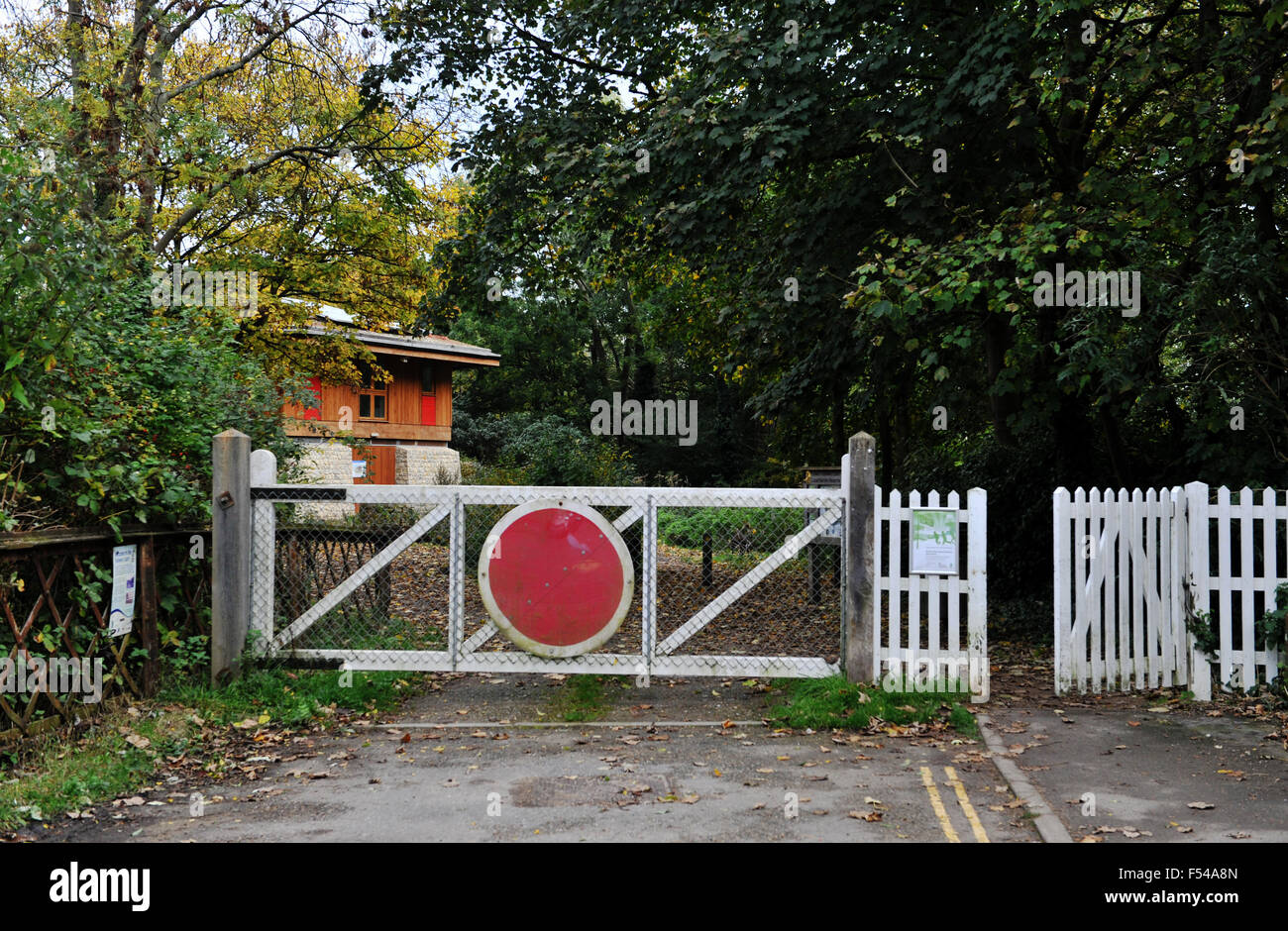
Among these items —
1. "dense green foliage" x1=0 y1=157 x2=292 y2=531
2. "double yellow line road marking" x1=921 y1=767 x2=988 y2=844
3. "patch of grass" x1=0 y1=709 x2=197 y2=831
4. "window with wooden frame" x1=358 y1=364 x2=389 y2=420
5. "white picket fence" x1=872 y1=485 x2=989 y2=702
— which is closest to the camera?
"double yellow line road marking" x1=921 y1=767 x2=988 y2=844

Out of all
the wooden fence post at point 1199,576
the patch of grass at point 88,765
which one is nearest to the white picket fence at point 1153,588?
the wooden fence post at point 1199,576

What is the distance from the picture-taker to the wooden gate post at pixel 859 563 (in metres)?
8.16

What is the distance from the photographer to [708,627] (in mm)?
11930

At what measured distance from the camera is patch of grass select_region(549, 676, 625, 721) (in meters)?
8.14

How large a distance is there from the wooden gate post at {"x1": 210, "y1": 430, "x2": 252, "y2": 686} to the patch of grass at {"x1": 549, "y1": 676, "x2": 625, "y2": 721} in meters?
2.78

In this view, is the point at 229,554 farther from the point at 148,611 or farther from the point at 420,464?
the point at 420,464

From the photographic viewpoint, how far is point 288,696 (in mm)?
8062

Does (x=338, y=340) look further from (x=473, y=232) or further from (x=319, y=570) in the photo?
(x=319, y=570)

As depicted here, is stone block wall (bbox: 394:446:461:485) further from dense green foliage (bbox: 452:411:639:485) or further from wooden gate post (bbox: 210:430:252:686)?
wooden gate post (bbox: 210:430:252:686)

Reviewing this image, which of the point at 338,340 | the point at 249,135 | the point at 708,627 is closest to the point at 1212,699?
the point at 708,627

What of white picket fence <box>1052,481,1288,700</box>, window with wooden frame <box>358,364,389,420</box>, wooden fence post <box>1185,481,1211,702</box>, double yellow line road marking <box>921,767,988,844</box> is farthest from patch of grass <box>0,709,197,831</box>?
window with wooden frame <box>358,364,389,420</box>

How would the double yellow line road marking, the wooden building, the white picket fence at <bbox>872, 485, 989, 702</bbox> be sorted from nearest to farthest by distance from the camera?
the double yellow line road marking → the white picket fence at <bbox>872, 485, 989, 702</bbox> → the wooden building

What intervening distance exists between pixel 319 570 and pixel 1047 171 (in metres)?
10.3

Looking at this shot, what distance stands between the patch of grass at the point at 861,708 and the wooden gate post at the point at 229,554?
4641mm
